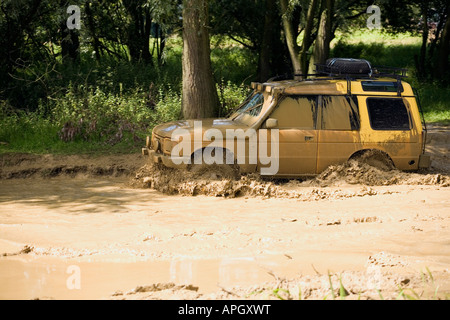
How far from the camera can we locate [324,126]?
32.9ft

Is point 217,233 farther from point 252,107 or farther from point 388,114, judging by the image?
point 388,114

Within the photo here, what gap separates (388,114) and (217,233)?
163 inches

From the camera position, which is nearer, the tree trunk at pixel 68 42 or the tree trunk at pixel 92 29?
the tree trunk at pixel 68 42

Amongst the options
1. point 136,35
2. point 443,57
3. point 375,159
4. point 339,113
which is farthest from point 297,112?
point 443,57

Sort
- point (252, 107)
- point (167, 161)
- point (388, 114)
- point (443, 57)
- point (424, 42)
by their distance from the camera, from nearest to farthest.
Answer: point (167, 161) → point (388, 114) → point (252, 107) → point (443, 57) → point (424, 42)

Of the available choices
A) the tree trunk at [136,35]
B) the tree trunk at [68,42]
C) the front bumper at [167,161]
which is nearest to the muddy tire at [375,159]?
the front bumper at [167,161]

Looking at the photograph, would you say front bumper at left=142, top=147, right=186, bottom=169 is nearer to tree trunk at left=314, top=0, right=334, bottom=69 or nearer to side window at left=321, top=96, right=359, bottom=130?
side window at left=321, top=96, right=359, bottom=130

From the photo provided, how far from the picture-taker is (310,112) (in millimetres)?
9992

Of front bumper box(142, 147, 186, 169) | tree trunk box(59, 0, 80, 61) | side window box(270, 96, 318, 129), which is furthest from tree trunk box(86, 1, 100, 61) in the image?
side window box(270, 96, 318, 129)

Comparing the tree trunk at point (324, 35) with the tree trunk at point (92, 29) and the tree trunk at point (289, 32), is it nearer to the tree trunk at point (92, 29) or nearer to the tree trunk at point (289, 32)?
the tree trunk at point (289, 32)

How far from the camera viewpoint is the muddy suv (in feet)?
32.1

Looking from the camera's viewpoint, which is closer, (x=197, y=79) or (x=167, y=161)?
(x=167, y=161)

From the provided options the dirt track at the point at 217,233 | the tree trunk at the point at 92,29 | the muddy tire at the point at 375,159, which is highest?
the tree trunk at the point at 92,29

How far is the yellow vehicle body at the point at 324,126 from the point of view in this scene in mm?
9875
